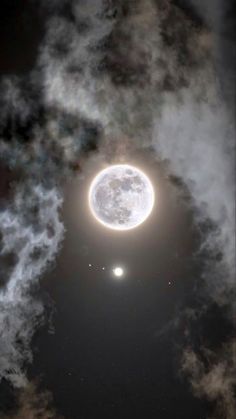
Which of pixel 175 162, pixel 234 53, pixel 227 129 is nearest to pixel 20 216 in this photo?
pixel 175 162

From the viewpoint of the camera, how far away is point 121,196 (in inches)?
763

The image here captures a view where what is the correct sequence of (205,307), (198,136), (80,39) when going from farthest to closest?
1. (205,307)
2. (198,136)
3. (80,39)

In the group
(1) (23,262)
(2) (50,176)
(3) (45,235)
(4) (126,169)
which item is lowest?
(1) (23,262)

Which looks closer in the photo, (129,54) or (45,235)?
(129,54)

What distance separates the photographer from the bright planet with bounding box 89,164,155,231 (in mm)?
18766

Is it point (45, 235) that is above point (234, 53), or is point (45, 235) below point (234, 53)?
below

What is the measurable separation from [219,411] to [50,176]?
15752 mm

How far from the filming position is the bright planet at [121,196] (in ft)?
61.6

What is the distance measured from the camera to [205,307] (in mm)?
21891

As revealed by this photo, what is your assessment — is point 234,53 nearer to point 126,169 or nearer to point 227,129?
point 227,129

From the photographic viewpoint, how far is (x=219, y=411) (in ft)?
75.6

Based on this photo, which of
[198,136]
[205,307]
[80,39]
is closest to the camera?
[80,39]

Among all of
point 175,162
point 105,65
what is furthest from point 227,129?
point 105,65

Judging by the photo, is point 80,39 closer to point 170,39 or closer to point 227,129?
point 170,39
